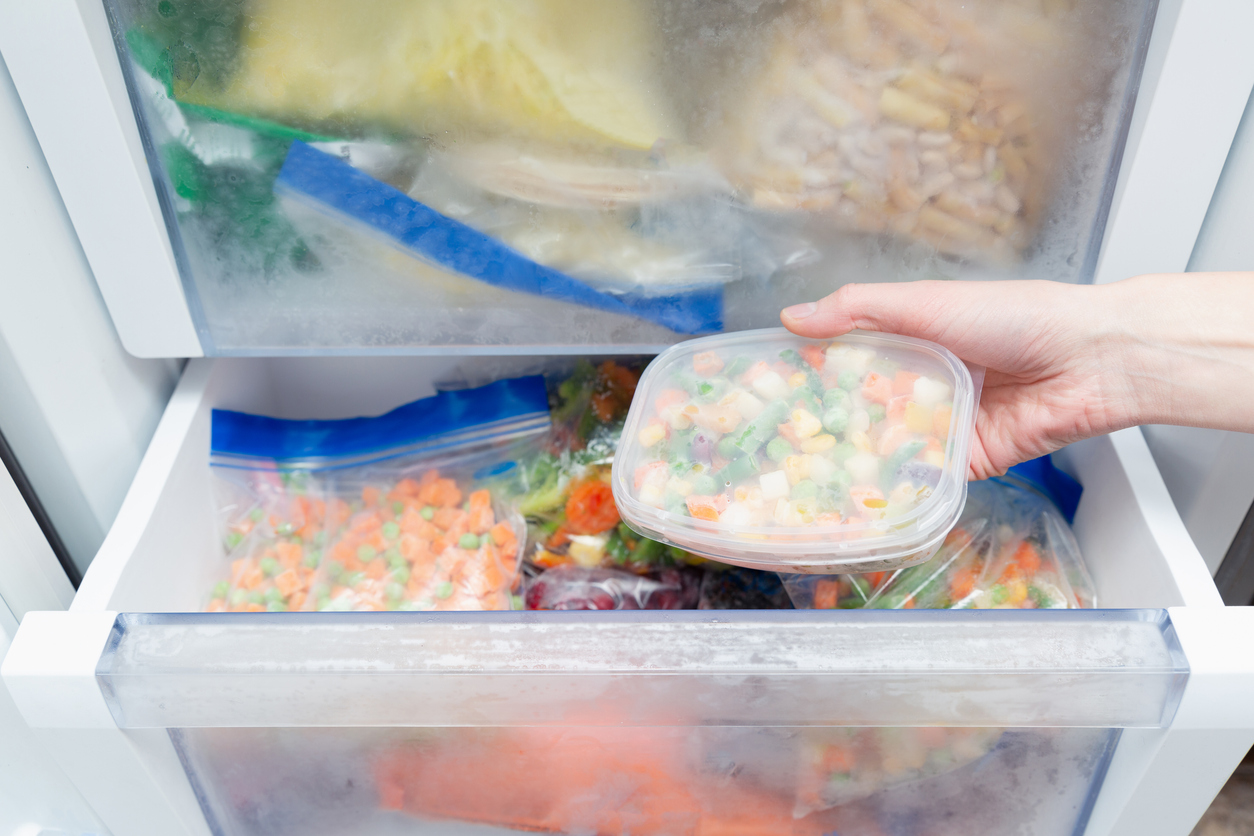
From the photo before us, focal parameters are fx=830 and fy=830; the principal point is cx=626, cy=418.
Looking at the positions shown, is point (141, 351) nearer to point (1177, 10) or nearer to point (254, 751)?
point (254, 751)

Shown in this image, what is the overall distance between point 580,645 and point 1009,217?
1.70 feet

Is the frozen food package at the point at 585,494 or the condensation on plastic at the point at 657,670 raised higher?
the condensation on plastic at the point at 657,670

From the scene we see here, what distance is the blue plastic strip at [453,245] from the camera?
709mm

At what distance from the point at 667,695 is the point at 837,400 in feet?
0.88

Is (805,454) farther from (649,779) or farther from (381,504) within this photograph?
(381,504)

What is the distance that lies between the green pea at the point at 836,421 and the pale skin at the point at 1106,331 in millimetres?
83

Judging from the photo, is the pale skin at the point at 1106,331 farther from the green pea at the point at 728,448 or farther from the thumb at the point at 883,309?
the green pea at the point at 728,448

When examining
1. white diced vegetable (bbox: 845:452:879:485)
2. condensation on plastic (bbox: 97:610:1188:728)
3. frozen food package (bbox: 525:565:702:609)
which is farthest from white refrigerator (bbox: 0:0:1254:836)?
frozen food package (bbox: 525:565:702:609)

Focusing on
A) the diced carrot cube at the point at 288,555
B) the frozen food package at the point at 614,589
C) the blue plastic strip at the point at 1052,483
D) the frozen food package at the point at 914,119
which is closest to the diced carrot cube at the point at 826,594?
the frozen food package at the point at 614,589

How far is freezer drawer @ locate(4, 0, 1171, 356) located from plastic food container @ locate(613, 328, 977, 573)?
0.09 m

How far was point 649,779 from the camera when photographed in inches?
28.0

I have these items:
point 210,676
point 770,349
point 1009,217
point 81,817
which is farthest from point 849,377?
point 81,817

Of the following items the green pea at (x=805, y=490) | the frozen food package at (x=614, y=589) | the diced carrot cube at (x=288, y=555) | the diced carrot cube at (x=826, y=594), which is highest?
the green pea at (x=805, y=490)

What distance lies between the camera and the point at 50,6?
2.00 feet
